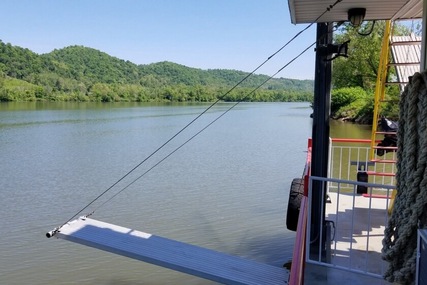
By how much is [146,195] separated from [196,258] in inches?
248

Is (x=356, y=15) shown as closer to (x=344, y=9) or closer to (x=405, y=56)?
(x=344, y=9)

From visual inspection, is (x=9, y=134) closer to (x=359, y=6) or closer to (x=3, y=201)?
(x=3, y=201)

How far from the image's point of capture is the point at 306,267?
3.22 metres

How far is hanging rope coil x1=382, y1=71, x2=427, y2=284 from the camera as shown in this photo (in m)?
2.10

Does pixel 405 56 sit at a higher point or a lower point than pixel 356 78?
lower

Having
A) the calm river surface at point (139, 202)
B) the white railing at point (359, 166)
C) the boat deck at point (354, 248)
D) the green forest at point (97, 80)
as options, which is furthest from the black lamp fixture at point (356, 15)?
the green forest at point (97, 80)

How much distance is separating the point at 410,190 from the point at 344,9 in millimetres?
2010

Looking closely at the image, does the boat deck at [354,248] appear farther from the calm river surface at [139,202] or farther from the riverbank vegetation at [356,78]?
the riverbank vegetation at [356,78]

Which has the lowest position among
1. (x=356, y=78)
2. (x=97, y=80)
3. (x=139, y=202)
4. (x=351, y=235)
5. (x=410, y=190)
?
(x=139, y=202)

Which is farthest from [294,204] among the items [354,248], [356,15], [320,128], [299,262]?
[356,15]

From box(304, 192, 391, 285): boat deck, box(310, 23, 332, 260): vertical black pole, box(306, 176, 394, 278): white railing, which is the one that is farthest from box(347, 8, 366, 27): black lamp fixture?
box(304, 192, 391, 285): boat deck

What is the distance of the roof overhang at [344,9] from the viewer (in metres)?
3.36

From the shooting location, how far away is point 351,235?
10.4 feet

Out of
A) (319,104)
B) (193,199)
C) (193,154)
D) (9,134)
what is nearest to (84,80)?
(9,134)
